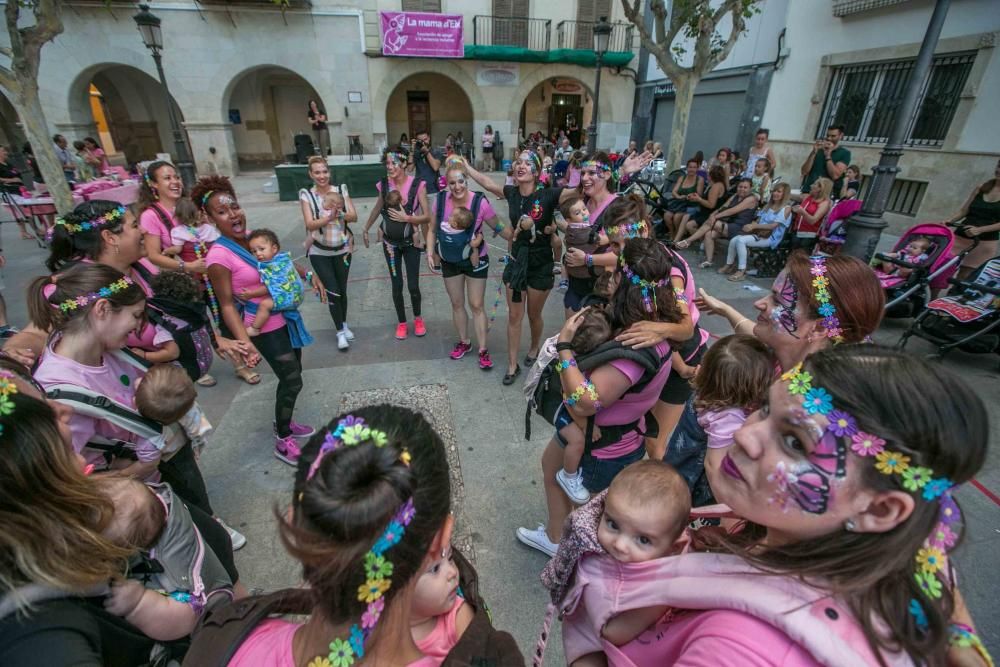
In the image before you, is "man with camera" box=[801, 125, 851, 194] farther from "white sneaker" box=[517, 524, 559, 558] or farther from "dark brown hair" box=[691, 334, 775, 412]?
"white sneaker" box=[517, 524, 559, 558]

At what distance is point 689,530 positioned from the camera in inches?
54.9

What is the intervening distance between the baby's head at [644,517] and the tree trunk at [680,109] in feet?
35.4

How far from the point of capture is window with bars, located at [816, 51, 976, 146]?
8.71m

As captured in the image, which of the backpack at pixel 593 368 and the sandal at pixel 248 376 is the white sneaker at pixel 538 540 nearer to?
the backpack at pixel 593 368

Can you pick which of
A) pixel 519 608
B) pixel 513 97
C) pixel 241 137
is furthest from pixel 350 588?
pixel 241 137

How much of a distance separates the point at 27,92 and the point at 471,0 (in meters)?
15.8

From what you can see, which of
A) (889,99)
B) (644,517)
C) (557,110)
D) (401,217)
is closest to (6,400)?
(644,517)

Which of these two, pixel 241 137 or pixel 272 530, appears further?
pixel 241 137

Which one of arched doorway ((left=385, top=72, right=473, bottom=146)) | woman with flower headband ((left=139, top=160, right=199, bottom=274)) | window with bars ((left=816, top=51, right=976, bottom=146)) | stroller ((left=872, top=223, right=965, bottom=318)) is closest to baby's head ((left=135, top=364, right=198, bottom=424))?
woman with flower headband ((left=139, top=160, right=199, bottom=274))

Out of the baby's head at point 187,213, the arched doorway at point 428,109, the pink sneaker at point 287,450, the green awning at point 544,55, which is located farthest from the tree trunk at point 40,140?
the arched doorway at point 428,109

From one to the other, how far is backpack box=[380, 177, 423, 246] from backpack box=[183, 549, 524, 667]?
4211mm

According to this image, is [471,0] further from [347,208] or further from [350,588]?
[350,588]

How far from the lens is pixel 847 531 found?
915 millimetres

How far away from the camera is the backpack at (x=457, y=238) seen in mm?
4430
